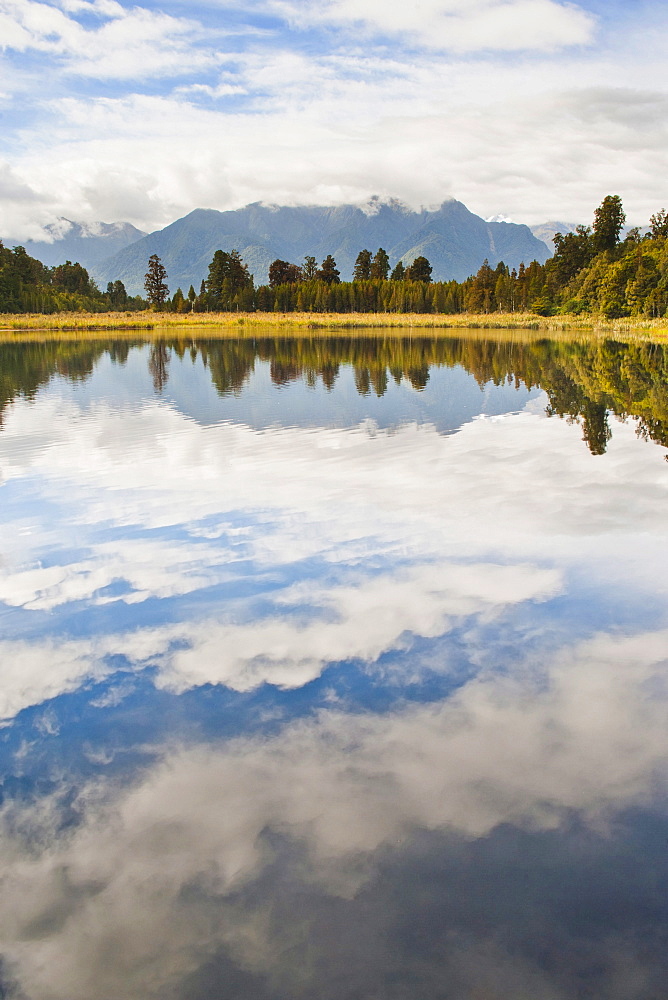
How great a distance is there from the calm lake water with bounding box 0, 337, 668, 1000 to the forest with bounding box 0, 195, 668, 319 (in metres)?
91.8

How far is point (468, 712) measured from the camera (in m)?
5.90

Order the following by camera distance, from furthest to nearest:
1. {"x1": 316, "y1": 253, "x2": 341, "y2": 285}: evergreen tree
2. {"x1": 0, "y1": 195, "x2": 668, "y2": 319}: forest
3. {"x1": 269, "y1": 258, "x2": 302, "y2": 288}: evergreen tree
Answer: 1. {"x1": 269, "y1": 258, "x2": 302, "y2": 288}: evergreen tree
2. {"x1": 316, "y1": 253, "x2": 341, "y2": 285}: evergreen tree
3. {"x1": 0, "y1": 195, "x2": 668, "y2": 319}: forest

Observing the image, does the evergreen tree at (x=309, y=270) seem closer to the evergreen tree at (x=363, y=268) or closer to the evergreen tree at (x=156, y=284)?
the evergreen tree at (x=363, y=268)

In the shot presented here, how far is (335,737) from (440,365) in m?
35.3

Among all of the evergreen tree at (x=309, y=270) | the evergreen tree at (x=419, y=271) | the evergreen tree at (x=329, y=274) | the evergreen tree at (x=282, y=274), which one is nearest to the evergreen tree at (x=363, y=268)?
the evergreen tree at (x=329, y=274)

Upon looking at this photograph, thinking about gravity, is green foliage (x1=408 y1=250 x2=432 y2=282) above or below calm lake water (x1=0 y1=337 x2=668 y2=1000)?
above

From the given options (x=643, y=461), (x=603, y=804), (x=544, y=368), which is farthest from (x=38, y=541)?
(x=544, y=368)

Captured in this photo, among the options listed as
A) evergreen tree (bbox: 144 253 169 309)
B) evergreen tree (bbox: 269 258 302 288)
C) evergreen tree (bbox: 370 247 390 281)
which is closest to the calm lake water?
evergreen tree (bbox: 144 253 169 309)

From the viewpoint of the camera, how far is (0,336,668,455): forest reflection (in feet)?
78.7

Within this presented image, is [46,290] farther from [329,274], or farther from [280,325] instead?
[280,325]

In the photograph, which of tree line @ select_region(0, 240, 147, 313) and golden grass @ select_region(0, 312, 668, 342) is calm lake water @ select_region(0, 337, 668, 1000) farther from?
tree line @ select_region(0, 240, 147, 313)

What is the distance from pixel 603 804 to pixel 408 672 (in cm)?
217

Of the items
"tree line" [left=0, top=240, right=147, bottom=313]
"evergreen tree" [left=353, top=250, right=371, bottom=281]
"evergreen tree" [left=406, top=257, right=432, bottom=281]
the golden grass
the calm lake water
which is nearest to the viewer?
the calm lake water

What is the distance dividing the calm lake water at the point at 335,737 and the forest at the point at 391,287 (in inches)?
3615
